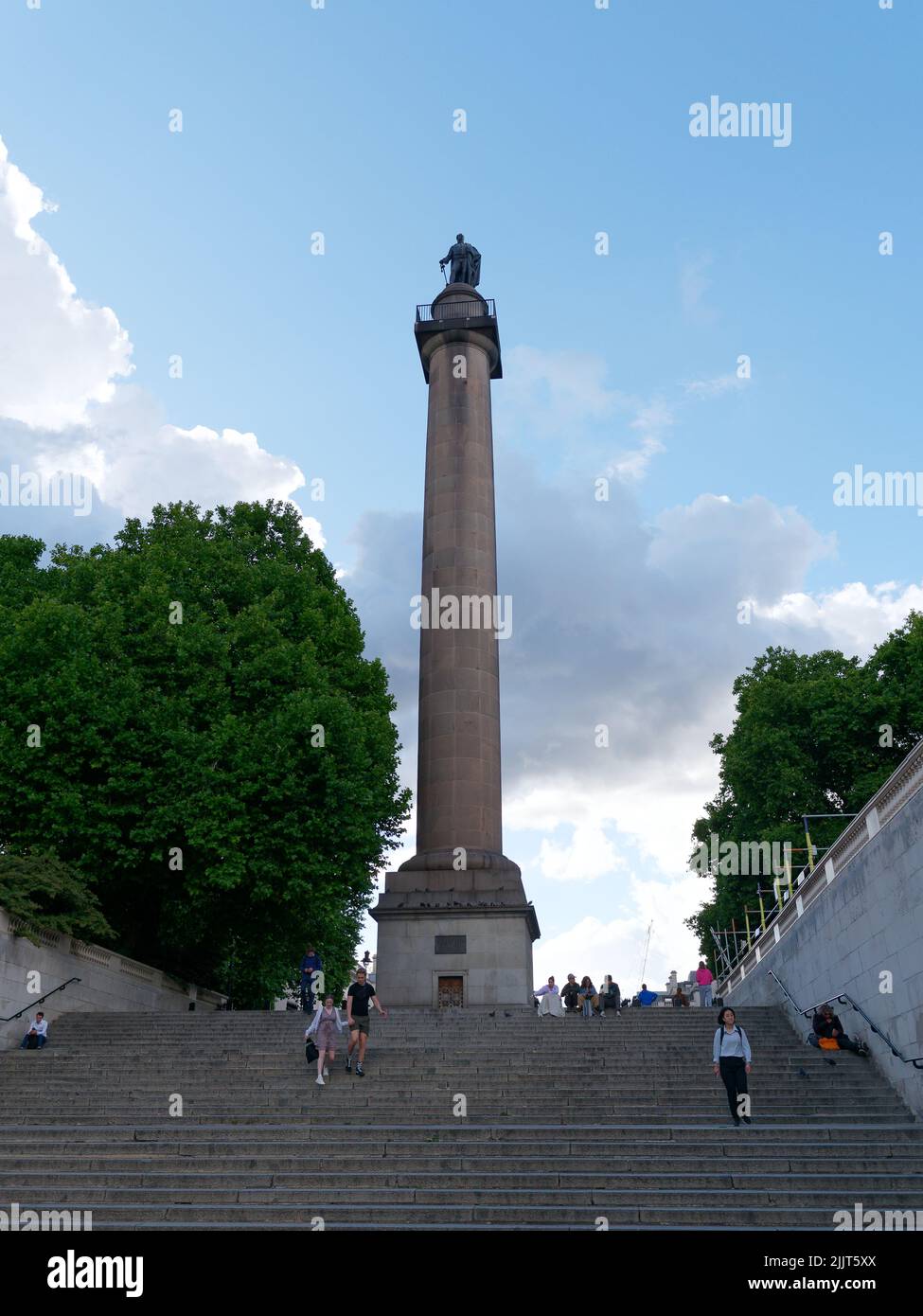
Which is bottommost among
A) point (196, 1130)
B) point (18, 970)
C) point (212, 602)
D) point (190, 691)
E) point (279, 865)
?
point (196, 1130)

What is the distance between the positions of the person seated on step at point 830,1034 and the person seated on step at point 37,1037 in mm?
14916

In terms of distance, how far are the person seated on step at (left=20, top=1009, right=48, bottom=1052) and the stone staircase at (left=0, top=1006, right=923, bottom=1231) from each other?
38.0 inches

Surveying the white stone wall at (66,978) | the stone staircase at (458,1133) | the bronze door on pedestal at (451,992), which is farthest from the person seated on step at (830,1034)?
the white stone wall at (66,978)

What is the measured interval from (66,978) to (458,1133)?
13893 millimetres

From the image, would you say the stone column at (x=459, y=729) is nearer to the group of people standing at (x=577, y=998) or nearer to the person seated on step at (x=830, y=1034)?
the group of people standing at (x=577, y=998)

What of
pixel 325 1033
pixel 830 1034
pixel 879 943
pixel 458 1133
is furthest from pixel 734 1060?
pixel 325 1033

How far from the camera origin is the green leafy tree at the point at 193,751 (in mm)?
25922

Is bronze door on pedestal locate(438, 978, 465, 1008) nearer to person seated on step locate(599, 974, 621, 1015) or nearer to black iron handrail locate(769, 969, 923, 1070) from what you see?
person seated on step locate(599, 974, 621, 1015)

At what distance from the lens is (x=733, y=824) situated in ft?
142
